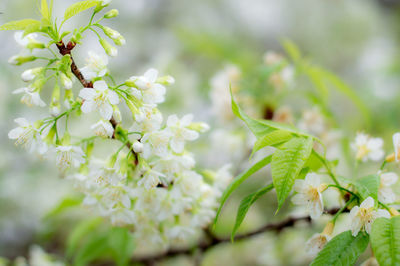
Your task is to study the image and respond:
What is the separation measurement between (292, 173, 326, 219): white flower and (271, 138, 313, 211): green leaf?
5 centimetres

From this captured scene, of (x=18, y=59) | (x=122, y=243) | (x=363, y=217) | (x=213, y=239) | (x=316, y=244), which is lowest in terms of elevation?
(x=213, y=239)

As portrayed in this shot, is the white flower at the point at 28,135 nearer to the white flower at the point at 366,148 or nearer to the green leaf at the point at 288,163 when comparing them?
the green leaf at the point at 288,163

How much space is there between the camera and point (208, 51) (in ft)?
6.63

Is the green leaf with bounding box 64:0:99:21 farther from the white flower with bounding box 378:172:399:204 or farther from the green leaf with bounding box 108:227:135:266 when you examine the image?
the white flower with bounding box 378:172:399:204

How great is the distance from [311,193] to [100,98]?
414 mm

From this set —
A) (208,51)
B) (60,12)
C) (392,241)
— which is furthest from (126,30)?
(392,241)

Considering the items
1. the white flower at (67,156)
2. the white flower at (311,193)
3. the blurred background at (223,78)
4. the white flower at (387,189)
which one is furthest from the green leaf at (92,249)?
the white flower at (387,189)

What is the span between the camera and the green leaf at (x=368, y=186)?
0.64 meters

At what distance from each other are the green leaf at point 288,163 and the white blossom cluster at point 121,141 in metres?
0.19

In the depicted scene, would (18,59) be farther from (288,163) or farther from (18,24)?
(288,163)

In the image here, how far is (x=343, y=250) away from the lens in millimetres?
612

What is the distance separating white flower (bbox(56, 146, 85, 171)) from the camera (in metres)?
0.71

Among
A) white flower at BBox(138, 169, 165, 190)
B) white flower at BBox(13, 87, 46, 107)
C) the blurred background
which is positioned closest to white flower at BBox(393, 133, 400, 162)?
the blurred background

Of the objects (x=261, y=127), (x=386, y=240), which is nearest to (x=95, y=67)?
(x=261, y=127)
